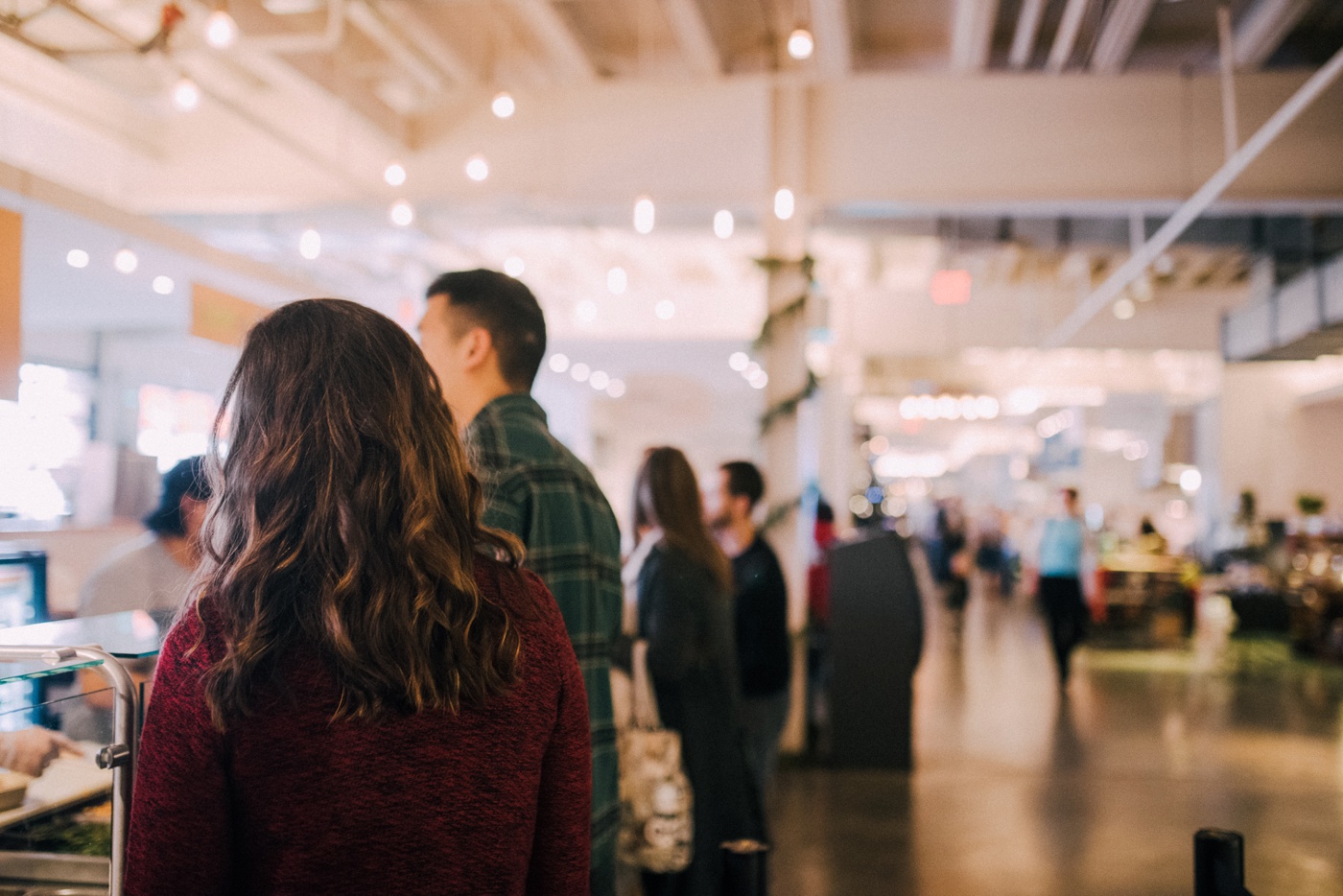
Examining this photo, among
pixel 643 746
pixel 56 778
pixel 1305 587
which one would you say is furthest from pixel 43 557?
pixel 1305 587

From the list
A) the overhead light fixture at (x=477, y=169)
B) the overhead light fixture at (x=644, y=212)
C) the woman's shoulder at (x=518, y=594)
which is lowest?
the woman's shoulder at (x=518, y=594)

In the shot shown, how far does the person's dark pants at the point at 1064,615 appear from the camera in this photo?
28.1 ft

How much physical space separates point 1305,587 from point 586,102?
938 cm

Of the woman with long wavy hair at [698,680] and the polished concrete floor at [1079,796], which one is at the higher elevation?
the woman with long wavy hair at [698,680]

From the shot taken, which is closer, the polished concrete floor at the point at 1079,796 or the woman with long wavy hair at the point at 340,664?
the woman with long wavy hair at the point at 340,664

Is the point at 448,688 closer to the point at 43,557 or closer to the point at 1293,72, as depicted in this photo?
the point at 43,557

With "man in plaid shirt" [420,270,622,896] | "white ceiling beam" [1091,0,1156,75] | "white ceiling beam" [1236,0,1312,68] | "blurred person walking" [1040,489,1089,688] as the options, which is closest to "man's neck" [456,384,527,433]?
"man in plaid shirt" [420,270,622,896]

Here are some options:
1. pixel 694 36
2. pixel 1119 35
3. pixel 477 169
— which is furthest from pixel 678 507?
pixel 1119 35

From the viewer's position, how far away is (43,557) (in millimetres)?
2383

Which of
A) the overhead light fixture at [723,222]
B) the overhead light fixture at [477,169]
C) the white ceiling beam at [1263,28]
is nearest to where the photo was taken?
the white ceiling beam at [1263,28]

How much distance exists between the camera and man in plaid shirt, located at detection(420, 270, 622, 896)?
1.73 m

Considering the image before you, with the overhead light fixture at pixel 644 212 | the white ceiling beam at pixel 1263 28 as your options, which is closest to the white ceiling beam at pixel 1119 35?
the white ceiling beam at pixel 1263 28

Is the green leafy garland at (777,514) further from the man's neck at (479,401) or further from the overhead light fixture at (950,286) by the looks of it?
the man's neck at (479,401)

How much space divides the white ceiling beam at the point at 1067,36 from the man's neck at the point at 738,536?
3.20 metres
